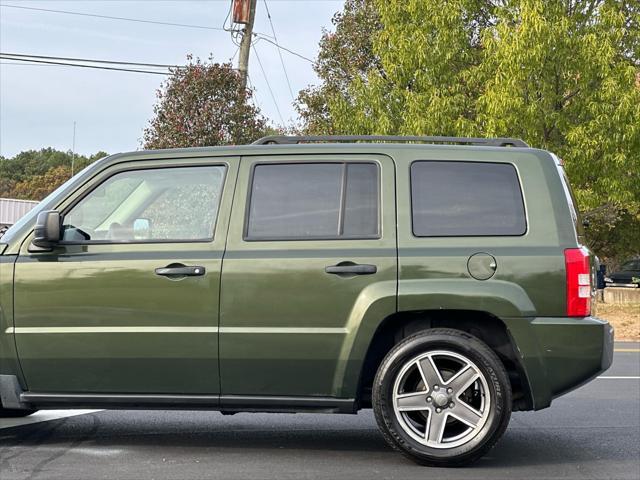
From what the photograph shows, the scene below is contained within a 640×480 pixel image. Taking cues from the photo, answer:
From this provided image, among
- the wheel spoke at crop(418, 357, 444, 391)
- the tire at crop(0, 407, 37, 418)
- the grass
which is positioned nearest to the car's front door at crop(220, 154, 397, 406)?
the wheel spoke at crop(418, 357, 444, 391)

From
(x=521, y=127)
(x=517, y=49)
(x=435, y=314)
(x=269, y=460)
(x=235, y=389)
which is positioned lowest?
(x=269, y=460)

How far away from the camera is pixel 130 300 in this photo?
619 centimetres

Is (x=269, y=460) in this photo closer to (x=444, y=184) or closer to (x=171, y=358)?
(x=171, y=358)

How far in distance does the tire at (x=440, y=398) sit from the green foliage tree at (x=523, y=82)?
12954 mm

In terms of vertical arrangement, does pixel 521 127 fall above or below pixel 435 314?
above

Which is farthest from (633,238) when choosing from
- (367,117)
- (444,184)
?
(444,184)

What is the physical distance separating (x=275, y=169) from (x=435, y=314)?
4.29 ft

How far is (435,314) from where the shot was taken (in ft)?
20.5

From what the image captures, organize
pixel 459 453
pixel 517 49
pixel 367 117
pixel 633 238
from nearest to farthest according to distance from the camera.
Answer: pixel 459 453 < pixel 517 49 < pixel 367 117 < pixel 633 238

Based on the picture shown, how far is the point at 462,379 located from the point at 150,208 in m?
2.16

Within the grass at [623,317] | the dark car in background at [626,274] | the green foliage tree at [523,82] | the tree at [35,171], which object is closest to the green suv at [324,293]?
the grass at [623,317]

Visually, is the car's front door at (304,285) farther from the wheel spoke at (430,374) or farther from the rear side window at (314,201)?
the wheel spoke at (430,374)

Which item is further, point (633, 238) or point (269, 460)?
point (633, 238)

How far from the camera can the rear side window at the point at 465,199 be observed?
20.4 ft
